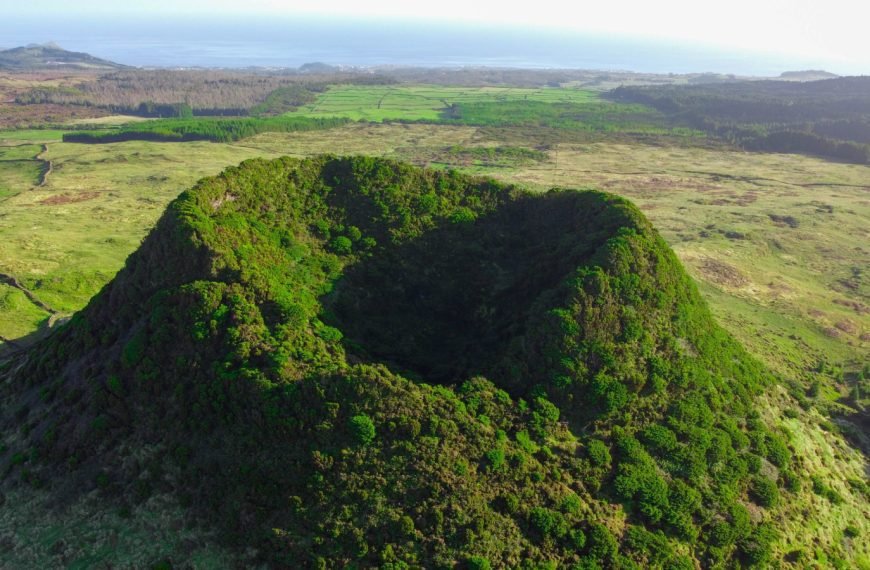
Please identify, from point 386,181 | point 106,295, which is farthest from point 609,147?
point 106,295

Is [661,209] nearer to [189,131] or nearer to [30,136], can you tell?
[189,131]

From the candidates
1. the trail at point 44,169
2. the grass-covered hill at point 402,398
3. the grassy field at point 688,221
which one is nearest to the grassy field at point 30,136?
the grassy field at point 688,221

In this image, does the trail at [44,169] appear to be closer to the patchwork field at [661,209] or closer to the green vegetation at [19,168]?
the green vegetation at [19,168]

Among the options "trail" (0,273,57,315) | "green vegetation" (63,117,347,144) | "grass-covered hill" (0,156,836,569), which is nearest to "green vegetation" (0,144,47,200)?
"green vegetation" (63,117,347,144)

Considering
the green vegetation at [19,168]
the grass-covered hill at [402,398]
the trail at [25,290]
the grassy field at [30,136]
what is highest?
the grassy field at [30,136]

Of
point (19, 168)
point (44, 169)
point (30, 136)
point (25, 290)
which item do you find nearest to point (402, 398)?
point (25, 290)
